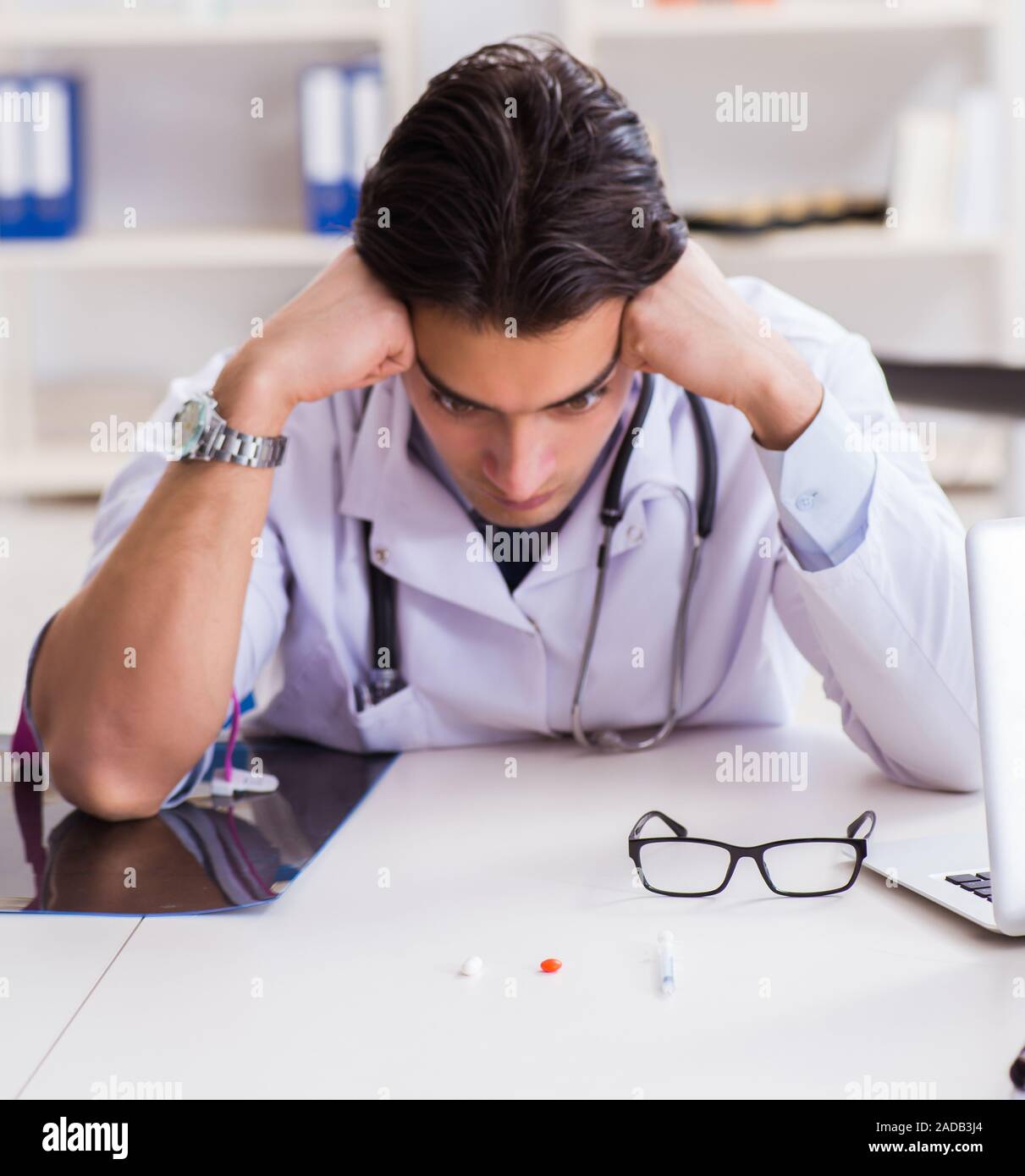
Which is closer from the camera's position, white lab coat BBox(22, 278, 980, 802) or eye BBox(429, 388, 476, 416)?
eye BBox(429, 388, 476, 416)

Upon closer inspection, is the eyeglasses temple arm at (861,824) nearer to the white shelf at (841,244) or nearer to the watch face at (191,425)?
the watch face at (191,425)

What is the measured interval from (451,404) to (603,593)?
26 centimetres

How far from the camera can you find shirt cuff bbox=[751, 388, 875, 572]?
47.3 inches

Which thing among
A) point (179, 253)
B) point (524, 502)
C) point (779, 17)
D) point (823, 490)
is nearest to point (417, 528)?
point (524, 502)

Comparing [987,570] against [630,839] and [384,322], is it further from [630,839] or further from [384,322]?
[384,322]

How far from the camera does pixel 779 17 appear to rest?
3.35 metres

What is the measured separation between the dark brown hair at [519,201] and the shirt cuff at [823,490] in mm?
195

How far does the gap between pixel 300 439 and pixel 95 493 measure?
2353mm

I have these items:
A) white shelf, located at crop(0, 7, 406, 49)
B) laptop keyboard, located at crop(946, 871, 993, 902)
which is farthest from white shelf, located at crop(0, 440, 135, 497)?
laptop keyboard, located at crop(946, 871, 993, 902)

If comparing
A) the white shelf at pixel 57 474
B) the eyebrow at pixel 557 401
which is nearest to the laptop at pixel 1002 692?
the eyebrow at pixel 557 401

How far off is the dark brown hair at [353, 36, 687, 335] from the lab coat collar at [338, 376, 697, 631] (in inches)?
7.6

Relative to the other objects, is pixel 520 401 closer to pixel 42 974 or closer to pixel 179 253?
pixel 42 974

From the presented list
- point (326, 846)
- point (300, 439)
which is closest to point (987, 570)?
point (326, 846)

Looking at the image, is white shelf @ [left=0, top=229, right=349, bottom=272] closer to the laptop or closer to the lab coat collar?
the lab coat collar
